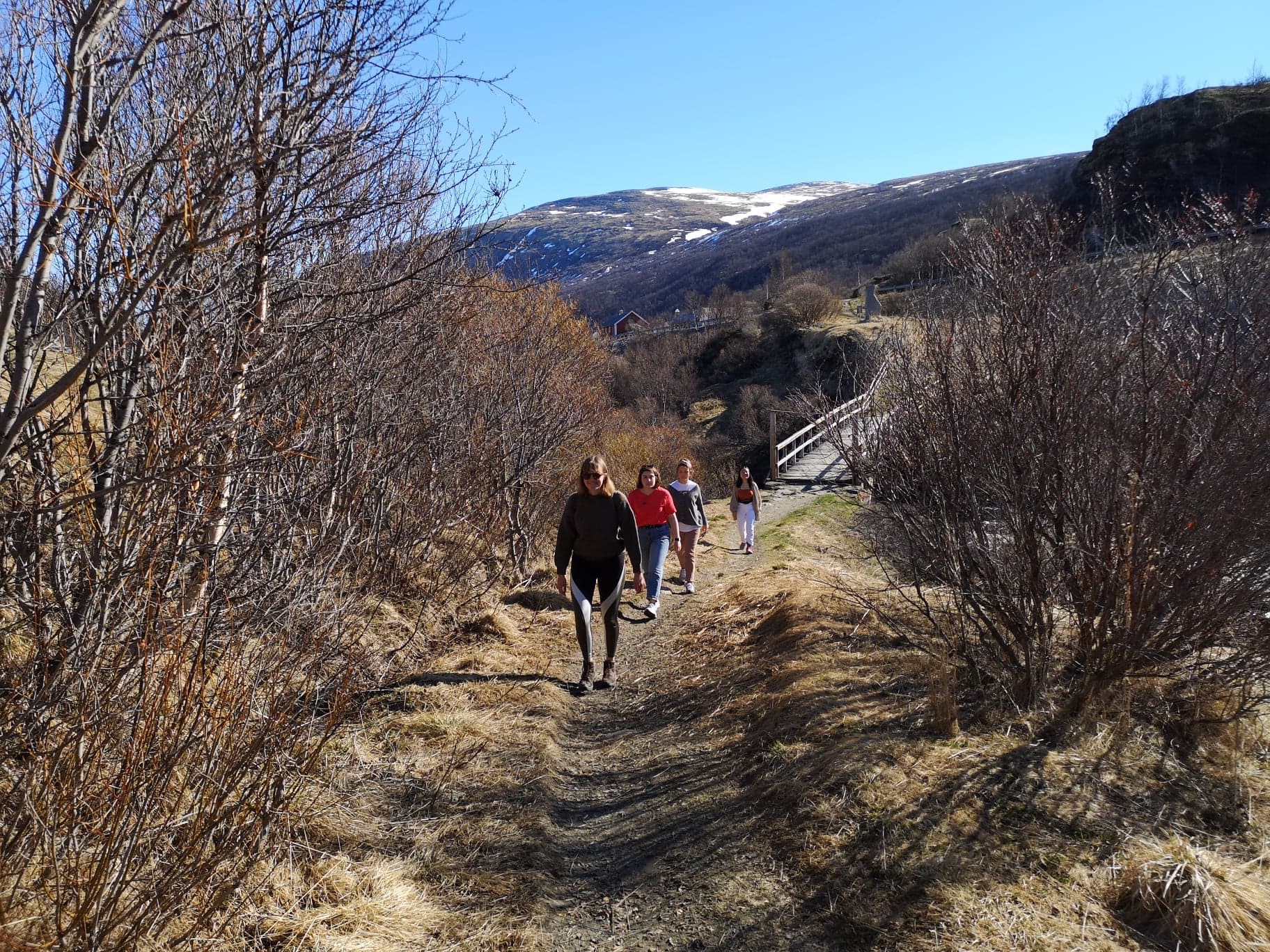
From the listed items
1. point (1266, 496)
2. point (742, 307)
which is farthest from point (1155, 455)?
point (742, 307)

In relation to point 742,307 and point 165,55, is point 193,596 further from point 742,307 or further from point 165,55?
point 742,307

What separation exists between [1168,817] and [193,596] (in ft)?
15.2

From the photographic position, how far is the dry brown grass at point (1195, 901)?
2.86 meters

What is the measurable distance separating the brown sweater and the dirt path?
3.51 ft

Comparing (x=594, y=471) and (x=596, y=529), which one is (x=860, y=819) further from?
(x=594, y=471)

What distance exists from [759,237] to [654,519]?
427 ft

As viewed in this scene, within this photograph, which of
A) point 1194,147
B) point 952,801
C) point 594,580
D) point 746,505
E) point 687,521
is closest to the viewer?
point 952,801

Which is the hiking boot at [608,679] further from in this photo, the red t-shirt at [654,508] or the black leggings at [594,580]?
the red t-shirt at [654,508]

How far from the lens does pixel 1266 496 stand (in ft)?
14.1

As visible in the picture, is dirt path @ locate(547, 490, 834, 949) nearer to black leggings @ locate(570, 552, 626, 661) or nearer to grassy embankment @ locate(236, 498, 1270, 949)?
grassy embankment @ locate(236, 498, 1270, 949)

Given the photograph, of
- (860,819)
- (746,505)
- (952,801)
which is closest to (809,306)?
(746,505)

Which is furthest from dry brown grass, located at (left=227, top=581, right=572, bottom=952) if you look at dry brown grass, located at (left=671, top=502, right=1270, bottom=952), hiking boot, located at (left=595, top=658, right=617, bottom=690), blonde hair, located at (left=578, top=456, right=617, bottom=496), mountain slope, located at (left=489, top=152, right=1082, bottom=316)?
mountain slope, located at (left=489, top=152, right=1082, bottom=316)

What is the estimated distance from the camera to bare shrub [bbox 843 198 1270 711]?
→ 436 centimetres

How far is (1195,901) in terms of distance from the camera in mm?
2895
